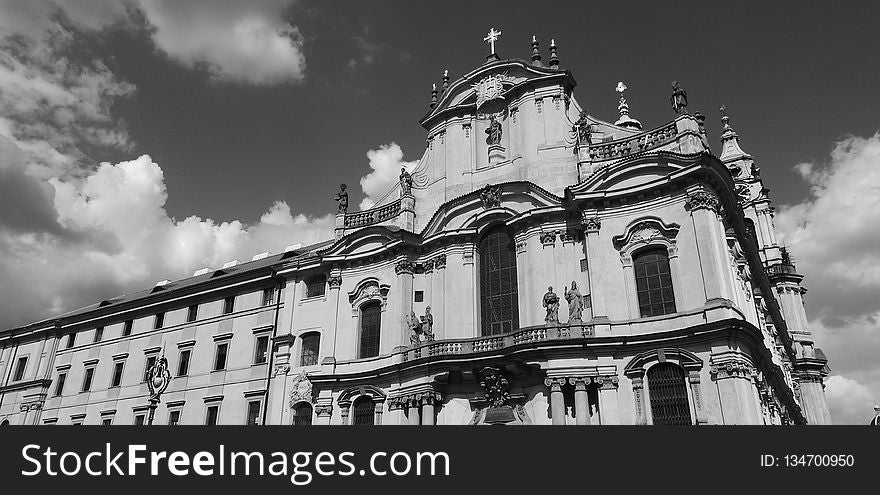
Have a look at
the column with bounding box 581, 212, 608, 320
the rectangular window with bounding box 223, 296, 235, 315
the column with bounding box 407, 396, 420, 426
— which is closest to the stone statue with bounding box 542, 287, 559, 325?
the column with bounding box 581, 212, 608, 320

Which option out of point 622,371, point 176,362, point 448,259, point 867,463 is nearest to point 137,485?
point 867,463

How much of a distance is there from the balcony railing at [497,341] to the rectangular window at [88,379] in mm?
24234

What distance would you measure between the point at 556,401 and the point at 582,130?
12.6m

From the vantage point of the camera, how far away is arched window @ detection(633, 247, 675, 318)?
2472 centimetres

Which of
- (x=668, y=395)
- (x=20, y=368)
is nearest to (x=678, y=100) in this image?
(x=668, y=395)

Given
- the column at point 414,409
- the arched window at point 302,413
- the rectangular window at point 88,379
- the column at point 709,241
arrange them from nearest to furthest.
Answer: the column at point 709,241 < the column at point 414,409 < the arched window at point 302,413 < the rectangular window at point 88,379

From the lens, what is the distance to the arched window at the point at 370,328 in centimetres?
3120

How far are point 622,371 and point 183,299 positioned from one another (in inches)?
1062

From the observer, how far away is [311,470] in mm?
10844

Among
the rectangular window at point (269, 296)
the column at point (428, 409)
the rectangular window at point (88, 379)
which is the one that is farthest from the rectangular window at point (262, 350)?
the rectangular window at point (88, 379)

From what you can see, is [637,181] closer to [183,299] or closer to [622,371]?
[622,371]

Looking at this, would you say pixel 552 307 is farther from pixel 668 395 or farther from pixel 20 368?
pixel 20 368

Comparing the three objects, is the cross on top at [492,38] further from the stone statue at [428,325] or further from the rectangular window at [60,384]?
the rectangular window at [60,384]

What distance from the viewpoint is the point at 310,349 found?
32.4 m
